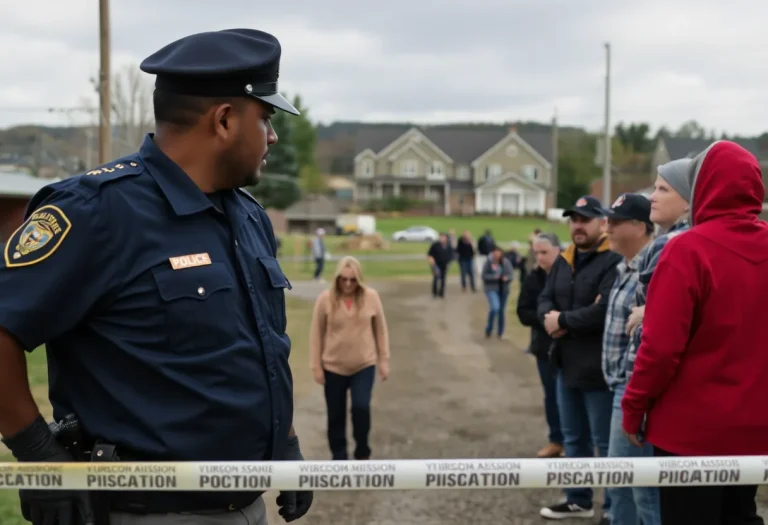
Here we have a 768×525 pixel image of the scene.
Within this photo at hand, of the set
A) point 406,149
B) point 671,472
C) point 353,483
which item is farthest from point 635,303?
point 406,149

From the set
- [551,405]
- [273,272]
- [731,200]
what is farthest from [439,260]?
[273,272]

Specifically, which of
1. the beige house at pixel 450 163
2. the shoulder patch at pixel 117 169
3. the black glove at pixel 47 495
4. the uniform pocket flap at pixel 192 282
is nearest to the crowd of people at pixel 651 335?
the uniform pocket flap at pixel 192 282

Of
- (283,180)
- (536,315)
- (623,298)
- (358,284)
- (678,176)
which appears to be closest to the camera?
(678,176)

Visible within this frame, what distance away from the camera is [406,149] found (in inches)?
3551

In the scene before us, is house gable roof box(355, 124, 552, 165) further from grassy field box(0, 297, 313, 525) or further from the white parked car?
grassy field box(0, 297, 313, 525)

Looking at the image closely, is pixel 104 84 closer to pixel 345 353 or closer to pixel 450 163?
pixel 345 353

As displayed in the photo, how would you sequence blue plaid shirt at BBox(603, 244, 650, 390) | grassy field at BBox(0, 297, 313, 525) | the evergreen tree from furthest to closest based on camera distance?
the evergreen tree → grassy field at BBox(0, 297, 313, 525) → blue plaid shirt at BBox(603, 244, 650, 390)

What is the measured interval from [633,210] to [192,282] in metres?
3.34

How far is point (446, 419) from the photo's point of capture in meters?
8.66

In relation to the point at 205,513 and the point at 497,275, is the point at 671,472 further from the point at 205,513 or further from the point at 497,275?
the point at 497,275

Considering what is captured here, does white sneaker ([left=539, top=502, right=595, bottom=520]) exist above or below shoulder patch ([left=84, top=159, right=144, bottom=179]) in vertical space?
below

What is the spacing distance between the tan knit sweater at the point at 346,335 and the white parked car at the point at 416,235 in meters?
56.0

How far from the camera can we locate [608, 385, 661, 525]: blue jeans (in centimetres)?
428

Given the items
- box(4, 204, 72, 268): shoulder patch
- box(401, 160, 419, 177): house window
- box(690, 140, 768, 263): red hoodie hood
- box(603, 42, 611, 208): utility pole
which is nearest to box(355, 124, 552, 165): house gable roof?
box(401, 160, 419, 177): house window
